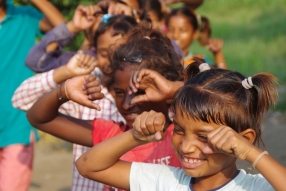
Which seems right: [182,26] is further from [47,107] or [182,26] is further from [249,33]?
[249,33]

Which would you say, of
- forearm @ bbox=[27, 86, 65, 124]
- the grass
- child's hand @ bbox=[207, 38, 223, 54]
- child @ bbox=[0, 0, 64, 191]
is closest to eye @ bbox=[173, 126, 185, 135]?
forearm @ bbox=[27, 86, 65, 124]

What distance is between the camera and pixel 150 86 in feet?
9.98

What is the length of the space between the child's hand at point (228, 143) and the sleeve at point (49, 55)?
2.67m

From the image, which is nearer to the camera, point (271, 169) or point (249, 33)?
point (271, 169)

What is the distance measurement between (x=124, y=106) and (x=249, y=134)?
745 millimetres

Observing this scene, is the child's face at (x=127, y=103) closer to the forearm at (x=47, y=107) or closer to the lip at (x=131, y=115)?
the lip at (x=131, y=115)

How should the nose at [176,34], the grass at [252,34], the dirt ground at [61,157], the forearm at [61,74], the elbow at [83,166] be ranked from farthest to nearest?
the grass at [252,34] → the dirt ground at [61,157] → the nose at [176,34] → the forearm at [61,74] → the elbow at [83,166]

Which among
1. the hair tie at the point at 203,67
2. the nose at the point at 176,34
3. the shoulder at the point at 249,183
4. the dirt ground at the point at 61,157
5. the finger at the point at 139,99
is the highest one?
the hair tie at the point at 203,67

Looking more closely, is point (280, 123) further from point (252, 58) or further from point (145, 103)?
point (145, 103)

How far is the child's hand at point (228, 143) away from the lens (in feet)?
7.59

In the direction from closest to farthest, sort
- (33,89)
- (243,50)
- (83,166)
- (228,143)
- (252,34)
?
(228,143) → (83,166) → (33,89) → (243,50) → (252,34)

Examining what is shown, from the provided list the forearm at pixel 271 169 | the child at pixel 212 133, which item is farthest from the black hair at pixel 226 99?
the forearm at pixel 271 169

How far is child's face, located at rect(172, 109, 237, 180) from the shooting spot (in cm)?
251

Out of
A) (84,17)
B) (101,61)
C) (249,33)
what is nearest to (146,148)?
(101,61)
